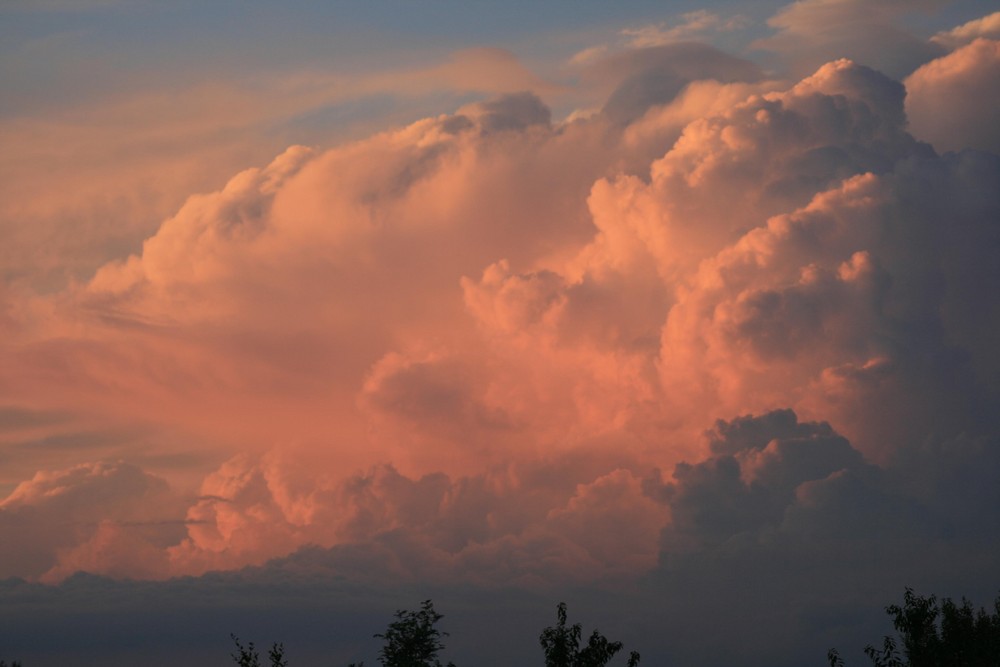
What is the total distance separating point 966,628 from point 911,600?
507 cm

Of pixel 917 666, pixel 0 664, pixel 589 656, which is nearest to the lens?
pixel 589 656

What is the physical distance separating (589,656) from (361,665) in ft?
105

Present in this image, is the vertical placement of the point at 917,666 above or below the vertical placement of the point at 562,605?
below

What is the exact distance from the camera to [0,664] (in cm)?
10044

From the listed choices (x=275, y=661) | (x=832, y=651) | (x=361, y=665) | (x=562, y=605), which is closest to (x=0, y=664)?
(x=361, y=665)

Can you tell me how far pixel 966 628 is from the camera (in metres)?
65.4

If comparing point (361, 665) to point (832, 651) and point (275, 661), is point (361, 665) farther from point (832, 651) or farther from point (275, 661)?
point (832, 651)

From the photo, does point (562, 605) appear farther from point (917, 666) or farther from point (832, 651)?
point (917, 666)

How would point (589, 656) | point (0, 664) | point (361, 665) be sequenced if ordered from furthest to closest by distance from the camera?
1. point (0, 664)
2. point (361, 665)
3. point (589, 656)

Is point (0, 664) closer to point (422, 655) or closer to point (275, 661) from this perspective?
point (422, 655)

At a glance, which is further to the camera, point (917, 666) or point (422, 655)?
point (422, 655)

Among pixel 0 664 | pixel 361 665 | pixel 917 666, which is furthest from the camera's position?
pixel 0 664

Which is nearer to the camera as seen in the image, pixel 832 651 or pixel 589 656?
pixel 589 656

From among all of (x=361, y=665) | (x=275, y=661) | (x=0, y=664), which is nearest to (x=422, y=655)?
(x=361, y=665)
